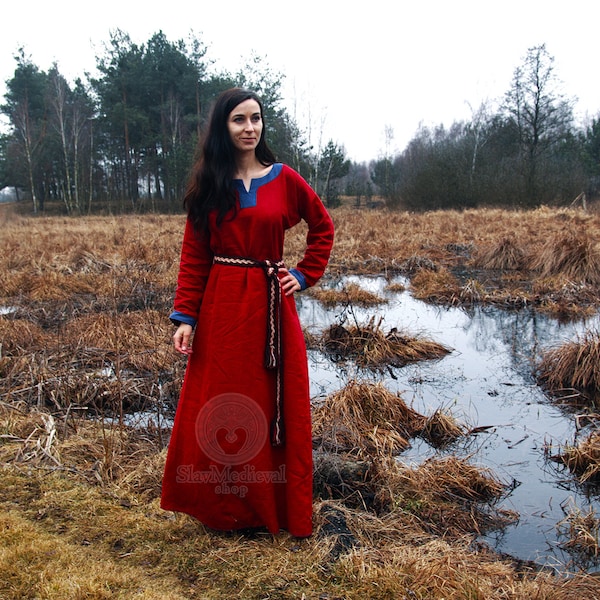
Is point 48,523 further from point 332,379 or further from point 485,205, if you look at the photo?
point 485,205

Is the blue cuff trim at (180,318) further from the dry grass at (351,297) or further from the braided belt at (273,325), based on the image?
the dry grass at (351,297)

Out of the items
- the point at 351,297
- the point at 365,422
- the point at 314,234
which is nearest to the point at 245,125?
the point at 314,234

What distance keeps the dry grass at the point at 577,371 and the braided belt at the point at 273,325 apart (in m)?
3.26

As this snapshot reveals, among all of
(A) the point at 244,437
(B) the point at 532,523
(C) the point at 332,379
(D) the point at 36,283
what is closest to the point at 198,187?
(A) the point at 244,437

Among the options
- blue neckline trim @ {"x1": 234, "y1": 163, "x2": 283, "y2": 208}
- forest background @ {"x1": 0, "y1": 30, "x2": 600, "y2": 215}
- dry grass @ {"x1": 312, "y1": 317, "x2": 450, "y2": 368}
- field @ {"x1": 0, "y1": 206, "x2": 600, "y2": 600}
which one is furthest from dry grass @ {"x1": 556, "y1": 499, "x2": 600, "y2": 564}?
forest background @ {"x1": 0, "y1": 30, "x2": 600, "y2": 215}

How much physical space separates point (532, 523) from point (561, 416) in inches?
61.6

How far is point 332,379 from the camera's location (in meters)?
5.02

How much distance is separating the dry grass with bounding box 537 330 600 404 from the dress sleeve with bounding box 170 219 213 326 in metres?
3.54

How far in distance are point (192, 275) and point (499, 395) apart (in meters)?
3.20

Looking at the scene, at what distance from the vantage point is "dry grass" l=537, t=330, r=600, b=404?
4582mm

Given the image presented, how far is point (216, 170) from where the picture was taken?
7.34 feet

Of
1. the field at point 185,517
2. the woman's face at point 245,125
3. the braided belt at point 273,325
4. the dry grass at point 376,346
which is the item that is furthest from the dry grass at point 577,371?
the woman's face at point 245,125

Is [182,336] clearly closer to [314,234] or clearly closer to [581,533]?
[314,234]

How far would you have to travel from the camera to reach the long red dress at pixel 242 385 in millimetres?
2256
